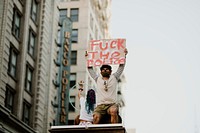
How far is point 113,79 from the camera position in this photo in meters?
10.2

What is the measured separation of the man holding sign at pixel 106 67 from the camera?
9.84m

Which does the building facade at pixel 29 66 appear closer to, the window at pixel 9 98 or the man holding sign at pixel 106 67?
the window at pixel 9 98

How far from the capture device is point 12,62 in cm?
3419

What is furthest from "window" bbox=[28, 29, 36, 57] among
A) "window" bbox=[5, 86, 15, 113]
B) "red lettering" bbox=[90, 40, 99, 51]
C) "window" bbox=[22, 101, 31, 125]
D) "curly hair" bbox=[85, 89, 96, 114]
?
"curly hair" bbox=[85, 89, 96, 114]

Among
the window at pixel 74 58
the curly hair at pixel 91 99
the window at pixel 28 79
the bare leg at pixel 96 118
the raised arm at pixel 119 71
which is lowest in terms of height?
the bare leg at pixel 96 118

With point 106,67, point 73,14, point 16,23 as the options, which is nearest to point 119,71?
point 106,67

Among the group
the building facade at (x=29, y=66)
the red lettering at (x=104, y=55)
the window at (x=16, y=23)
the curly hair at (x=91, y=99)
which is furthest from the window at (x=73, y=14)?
the curly hair at (x=91, y=99)

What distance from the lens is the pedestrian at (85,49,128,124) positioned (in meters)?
9.67

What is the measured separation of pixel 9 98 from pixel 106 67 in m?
24.1

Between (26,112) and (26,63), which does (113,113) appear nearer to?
(26,63)

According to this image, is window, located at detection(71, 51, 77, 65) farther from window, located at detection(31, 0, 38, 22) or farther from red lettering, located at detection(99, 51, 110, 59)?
red lettering, located at detection(99, 51, 110, 59)

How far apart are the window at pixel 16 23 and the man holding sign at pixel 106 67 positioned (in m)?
24.7

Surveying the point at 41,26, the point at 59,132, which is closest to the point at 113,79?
the point at 59,132

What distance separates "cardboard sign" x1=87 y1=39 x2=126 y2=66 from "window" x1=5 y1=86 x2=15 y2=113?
23.1m
